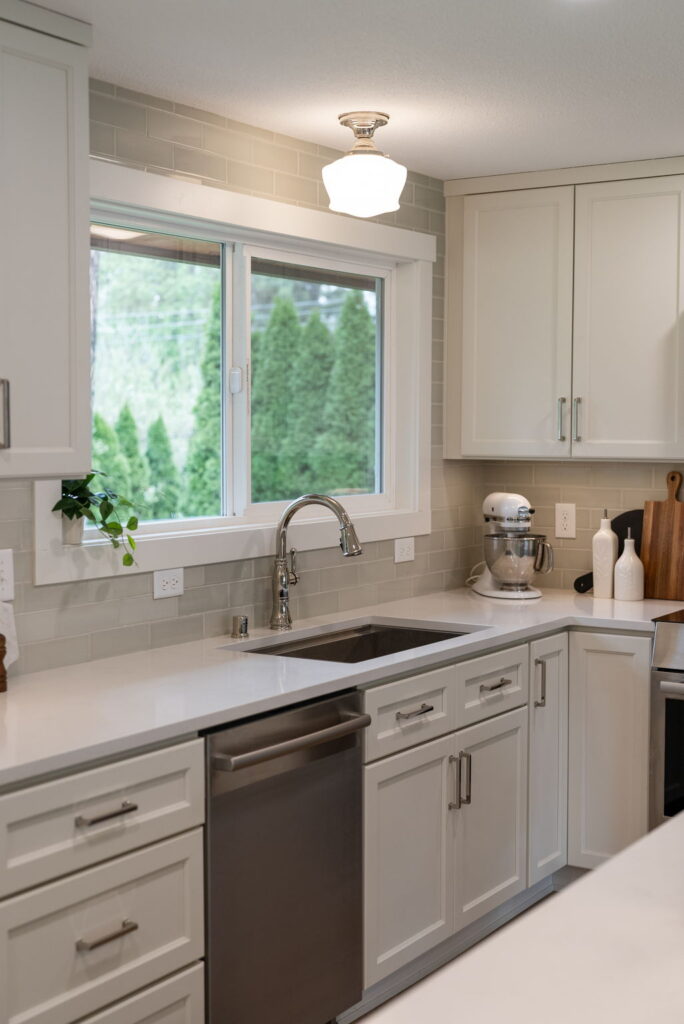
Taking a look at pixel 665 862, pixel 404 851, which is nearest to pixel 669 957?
pixel 665 862

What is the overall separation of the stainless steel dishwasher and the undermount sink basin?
0.55m

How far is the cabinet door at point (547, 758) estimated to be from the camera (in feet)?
11.2

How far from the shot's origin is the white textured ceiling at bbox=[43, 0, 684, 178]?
2393mm

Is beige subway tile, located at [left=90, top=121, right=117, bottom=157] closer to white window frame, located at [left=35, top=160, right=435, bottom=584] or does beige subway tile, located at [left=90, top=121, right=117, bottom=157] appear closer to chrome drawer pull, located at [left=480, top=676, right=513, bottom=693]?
white window frame, located at [left=35, top=160, right=435, bottom=584]

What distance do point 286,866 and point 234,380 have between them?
146cm

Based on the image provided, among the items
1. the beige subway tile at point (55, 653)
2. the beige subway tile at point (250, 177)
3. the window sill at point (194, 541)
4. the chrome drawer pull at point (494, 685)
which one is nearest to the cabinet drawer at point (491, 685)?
the chrome drawer pull at point (494, 685)

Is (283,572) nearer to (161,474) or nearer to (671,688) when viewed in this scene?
(161,474)

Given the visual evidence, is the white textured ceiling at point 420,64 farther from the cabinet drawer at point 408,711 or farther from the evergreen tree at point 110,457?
the cabinet drawer at point 408,711

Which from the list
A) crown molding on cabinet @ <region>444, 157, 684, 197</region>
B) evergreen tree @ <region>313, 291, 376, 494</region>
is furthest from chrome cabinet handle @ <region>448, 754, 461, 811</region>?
crown molding on cabinet @ <region>444, 157, 684, 197</region>

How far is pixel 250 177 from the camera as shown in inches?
127

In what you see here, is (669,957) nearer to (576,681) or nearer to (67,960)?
(67,960)

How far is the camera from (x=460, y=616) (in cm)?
350

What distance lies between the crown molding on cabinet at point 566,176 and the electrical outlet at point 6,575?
223 cm

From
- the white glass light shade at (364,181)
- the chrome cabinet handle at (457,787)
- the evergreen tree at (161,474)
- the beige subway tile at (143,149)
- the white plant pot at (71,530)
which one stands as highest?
the beige subway tile at (143,149)
